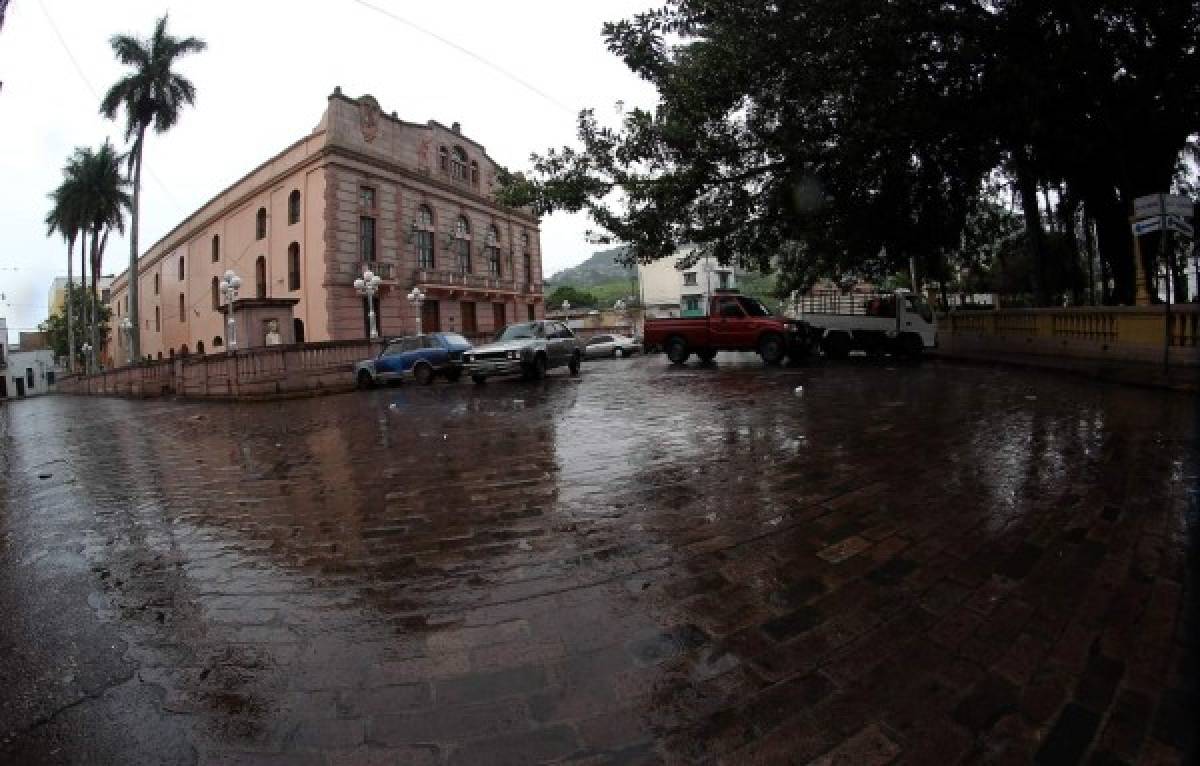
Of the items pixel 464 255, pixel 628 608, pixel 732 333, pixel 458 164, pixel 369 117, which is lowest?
pixel 628 608

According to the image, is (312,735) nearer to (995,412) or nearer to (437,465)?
(437,465)

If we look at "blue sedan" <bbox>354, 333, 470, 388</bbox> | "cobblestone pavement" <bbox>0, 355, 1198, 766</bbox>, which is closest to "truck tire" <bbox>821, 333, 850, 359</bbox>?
"blue sedan" <bbox>354, 333, 470, 388</bbox>

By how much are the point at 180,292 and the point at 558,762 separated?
49119 millimetres

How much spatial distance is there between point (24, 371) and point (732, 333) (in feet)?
260

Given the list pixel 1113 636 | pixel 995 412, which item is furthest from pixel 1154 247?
pixel 1113 636

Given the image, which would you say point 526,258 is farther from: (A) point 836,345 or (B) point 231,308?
(A) point 836,345

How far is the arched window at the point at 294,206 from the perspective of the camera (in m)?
29.2

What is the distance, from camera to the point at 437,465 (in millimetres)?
6043

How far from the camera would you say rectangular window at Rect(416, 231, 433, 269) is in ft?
106

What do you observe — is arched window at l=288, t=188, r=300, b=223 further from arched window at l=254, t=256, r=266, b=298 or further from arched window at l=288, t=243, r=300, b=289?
arched window at l=254, t=256, r=266, b=298

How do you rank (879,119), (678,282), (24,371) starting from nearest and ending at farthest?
(879,119) < (24,371) < (678,282)

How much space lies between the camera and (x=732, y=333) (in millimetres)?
17703

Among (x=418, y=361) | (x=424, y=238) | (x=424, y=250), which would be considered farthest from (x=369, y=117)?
(x=418, y=361)

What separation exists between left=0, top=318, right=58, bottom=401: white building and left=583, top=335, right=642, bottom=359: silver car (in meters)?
54.5
